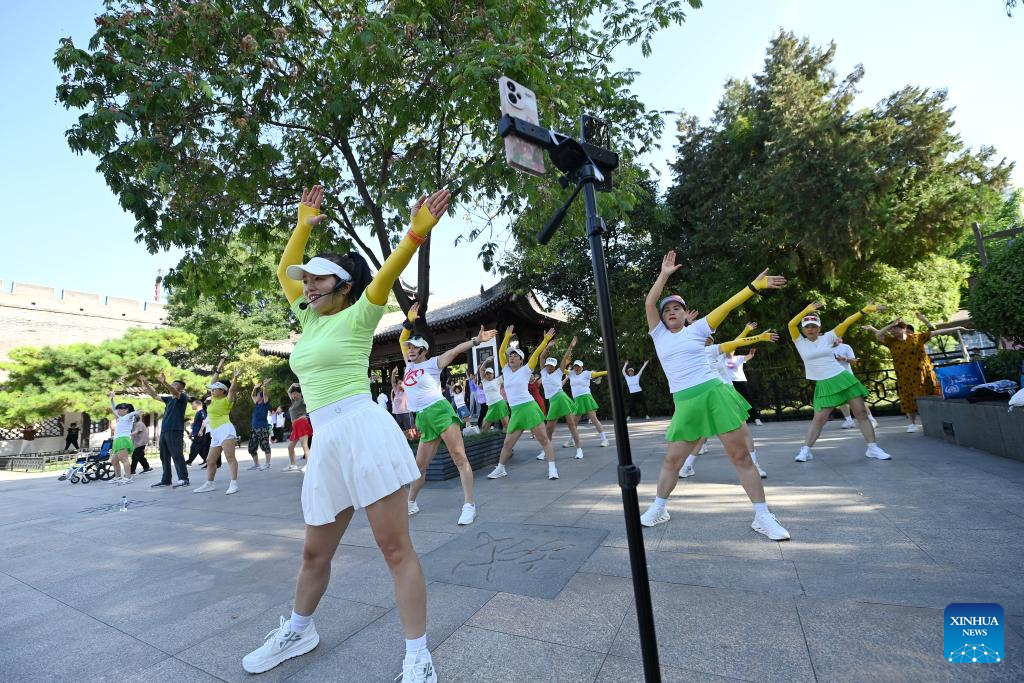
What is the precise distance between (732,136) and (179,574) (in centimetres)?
1679

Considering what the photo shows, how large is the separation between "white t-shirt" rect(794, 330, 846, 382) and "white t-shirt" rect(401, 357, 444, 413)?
4.79m

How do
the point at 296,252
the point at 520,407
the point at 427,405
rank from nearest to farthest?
1. the point at 296,252
2. the point at 427,405
3. the point at 520,407

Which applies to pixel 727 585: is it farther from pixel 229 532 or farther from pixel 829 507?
pixel 229 532

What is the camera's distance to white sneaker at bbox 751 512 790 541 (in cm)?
321

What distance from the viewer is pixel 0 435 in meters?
20.0

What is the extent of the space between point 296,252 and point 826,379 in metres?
6.38

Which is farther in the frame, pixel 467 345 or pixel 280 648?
pixel 467 345

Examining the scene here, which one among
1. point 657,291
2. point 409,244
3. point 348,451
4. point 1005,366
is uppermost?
point 409,244

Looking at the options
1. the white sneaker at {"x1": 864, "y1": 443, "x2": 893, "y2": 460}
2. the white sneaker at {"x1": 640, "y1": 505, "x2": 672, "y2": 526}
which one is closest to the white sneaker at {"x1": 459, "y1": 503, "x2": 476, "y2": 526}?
the white sneaker at {"x1": 640, "y1": 505, "x2": 672, "y2": 526}

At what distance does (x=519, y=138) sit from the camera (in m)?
1.58

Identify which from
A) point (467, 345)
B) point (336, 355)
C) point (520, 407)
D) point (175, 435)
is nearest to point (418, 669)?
point (336, 355)

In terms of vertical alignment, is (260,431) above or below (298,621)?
above

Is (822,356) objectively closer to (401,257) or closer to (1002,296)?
(1002,296)

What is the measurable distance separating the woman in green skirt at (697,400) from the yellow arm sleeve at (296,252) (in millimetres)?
2298
